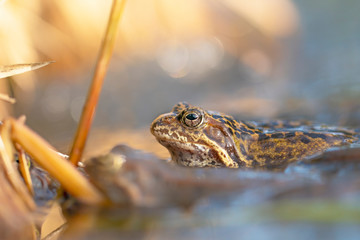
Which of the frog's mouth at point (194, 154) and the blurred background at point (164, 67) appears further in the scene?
the blurred background at point (164, 67)

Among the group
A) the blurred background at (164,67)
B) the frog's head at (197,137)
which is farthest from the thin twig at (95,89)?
the blurred background at (164,67)

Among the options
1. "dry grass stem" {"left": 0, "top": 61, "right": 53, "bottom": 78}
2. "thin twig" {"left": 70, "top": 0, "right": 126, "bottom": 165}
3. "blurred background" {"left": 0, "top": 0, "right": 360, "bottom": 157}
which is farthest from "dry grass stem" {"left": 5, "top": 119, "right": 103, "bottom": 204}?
"blurred background" {"left": 0, "top": 0, "right": 360, "bottom": 157}

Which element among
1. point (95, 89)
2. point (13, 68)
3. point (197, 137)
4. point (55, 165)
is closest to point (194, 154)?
point (197, 137)

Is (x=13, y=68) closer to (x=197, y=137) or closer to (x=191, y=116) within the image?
(x=191, y=116)

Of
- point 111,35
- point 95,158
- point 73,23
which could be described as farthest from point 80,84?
point 95,158

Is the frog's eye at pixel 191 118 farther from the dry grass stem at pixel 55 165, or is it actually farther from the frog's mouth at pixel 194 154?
the dry grass stem at pixel 55 165

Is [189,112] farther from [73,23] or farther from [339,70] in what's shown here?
[339,70]

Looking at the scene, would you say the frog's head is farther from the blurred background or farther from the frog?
the blurred background

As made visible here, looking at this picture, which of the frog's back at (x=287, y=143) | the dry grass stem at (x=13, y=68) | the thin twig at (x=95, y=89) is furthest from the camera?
the frog's back at (x=287, y=143)
